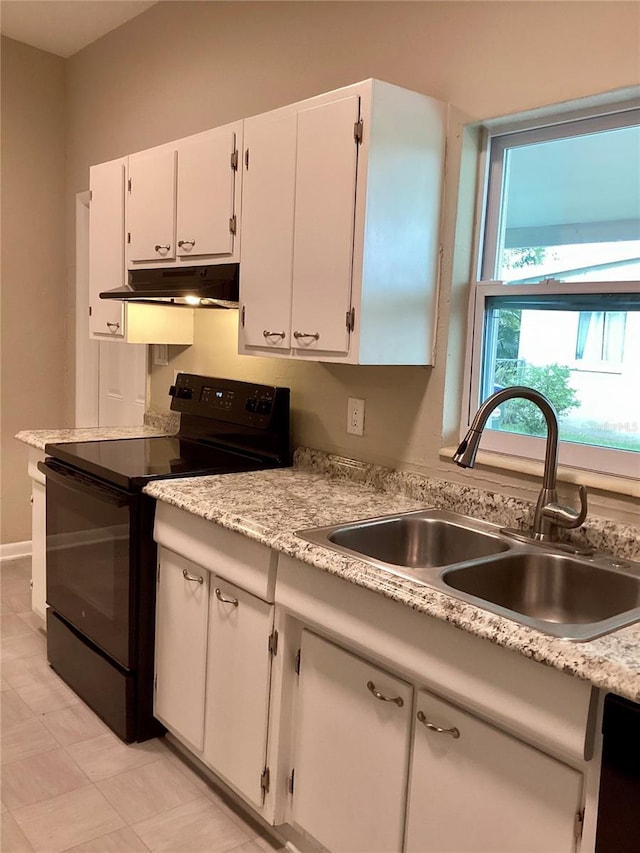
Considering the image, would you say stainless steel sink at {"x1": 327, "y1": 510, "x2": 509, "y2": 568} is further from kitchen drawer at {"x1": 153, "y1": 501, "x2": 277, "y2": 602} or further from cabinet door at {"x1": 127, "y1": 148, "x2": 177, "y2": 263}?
cabinet door at {"x1": 127, "y1": 148, "x2": 177, "y2": 263}

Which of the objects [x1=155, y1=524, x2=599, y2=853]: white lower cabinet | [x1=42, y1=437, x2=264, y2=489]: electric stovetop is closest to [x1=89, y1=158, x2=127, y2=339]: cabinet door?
[x1=42, y1=437, x2=264, y2=489]: electric stovetop

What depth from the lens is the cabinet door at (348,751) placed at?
1.61 metres

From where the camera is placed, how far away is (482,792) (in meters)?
1.42

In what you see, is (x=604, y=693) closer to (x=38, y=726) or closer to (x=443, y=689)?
(x=443, y=689)

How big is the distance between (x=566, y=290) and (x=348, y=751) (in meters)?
1.30

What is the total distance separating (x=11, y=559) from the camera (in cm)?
429

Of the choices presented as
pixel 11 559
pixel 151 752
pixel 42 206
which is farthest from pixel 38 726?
pixel 42 206

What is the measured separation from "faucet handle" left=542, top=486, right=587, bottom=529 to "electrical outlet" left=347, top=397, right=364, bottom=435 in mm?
802

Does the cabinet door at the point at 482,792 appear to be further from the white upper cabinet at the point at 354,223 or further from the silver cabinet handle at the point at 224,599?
the white upper cabinet at the point at 354,223

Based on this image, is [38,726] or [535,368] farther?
[38,726]

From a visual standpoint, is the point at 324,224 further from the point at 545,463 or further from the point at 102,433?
the point at 102,433

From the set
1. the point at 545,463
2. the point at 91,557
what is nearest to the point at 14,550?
the point at 91,557

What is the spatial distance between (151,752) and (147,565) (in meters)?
0.63

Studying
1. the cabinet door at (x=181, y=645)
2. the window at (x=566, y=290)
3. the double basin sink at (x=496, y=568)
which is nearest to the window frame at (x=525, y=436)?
the window at (x=566, y=290)
